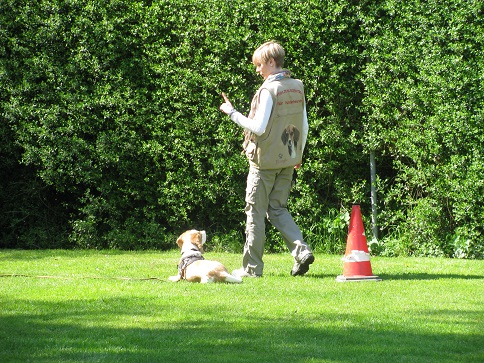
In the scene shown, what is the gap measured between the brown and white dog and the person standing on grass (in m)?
0.40

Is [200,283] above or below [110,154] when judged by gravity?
below

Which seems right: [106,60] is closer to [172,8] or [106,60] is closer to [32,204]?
[172,8]

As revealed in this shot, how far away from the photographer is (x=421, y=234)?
31.2ft

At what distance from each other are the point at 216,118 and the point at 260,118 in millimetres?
3201

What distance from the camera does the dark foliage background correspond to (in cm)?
922

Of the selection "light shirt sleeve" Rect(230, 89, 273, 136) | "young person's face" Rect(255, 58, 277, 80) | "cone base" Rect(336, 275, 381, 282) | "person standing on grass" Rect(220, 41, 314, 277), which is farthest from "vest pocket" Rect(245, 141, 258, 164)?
"cone base" Rect(336, 275, 381, 282)

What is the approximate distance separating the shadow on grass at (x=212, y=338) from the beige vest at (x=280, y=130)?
80.1 inches

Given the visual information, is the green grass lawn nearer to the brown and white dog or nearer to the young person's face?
the brown and white dog

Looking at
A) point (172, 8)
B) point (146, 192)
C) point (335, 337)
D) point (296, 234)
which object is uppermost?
point (172, 8)

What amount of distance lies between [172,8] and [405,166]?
362 cm

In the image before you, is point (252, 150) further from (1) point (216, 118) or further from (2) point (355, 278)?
(1) point (216, 118)

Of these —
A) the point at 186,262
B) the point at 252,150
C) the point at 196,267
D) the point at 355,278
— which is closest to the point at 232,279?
the point at 196,267

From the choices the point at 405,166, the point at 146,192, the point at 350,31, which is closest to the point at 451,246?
the point at 405,166

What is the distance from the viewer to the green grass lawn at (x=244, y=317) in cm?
408
